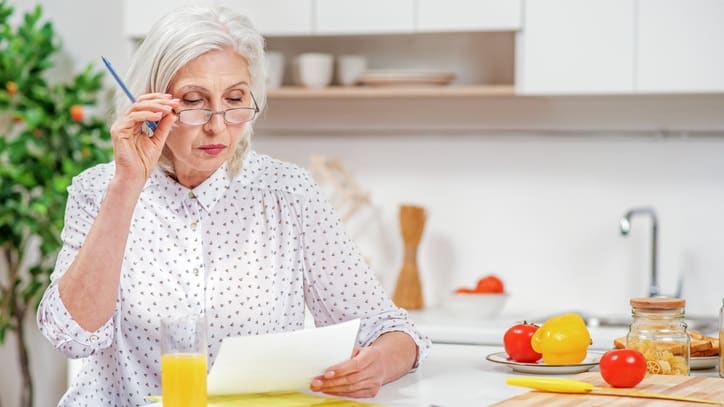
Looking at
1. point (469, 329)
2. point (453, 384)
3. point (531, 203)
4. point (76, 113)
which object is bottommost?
point (469, 329)

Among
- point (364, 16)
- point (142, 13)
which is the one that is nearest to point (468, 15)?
point (364, 16)

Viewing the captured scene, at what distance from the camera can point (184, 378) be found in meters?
1.50

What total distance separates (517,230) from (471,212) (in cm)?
17

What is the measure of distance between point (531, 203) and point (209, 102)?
2033 millimetres

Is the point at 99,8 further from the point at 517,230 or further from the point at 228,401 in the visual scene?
the point at 228,401

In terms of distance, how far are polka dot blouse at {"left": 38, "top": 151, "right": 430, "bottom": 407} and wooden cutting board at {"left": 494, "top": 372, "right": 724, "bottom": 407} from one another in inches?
12.8

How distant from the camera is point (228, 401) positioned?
66.4 inches

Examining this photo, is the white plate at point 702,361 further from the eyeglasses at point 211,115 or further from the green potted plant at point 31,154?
the green potted plant at point 31,154

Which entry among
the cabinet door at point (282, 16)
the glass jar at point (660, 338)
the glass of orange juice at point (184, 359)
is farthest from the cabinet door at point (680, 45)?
the glass of orange juice at point (184, 359)

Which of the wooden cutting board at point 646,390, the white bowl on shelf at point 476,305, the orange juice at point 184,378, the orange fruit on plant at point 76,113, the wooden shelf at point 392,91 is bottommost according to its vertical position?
the white bowl on shelf at point 476,305

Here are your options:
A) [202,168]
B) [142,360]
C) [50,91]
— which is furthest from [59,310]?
[50,91]

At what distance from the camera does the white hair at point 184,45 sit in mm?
1925

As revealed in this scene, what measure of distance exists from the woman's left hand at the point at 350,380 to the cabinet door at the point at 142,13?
2.25m

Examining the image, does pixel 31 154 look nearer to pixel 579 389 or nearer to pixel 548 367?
pixel 548 367
